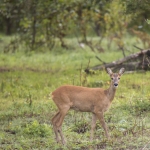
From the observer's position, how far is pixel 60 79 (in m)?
14.1

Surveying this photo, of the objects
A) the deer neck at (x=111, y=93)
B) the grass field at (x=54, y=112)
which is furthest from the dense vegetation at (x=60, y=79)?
the deer neck at (x=111, y=93)

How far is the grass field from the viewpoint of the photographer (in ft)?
27.8

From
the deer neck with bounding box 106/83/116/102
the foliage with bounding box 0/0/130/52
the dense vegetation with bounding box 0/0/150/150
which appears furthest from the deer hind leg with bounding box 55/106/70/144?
the foliage with bounding box 0/0/130/52

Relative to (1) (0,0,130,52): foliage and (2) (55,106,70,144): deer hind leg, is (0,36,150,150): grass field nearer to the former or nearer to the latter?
(2) (55,106,70,144): deer hind leg

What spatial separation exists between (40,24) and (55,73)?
13.1ft

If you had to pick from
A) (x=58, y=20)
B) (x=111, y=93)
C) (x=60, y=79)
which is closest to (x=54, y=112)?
(x=111, y=93)

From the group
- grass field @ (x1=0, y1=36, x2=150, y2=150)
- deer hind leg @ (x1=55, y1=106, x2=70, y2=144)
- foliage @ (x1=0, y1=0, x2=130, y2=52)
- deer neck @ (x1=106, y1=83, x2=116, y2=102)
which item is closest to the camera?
Answer: grass field @ (x1=0, y1=36, x2=150, y2=150)

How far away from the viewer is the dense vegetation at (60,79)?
8.88 meters

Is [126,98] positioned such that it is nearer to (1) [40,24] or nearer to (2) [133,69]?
(2) [133,69]

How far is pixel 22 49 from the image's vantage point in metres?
21.5

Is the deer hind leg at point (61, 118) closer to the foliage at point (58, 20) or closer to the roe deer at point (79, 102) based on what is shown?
the roe deer at point (79, 102)

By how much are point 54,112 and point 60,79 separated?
11.1 ft

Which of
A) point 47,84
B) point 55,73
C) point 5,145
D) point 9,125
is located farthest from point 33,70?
point 5,145

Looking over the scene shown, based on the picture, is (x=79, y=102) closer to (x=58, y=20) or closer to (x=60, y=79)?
(x=60, y=79)
